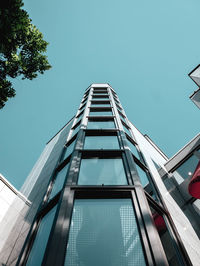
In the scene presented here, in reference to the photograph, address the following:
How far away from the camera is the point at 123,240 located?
3.02 m

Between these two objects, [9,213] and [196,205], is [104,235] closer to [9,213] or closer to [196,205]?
[9,213]

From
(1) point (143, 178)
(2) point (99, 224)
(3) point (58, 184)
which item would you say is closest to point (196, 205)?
(1) point (143, 178)

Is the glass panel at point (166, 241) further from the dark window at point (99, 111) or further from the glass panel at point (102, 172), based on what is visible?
the dark window at point (99, 111)

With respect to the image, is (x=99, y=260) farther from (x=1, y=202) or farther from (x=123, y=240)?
(x=1, y=202)

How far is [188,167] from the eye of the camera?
10.7 meters

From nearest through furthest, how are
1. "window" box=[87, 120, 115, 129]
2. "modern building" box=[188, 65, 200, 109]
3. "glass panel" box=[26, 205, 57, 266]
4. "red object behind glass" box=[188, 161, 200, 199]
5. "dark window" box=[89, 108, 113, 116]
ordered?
"glass panel" box=[26, 205, 57, 266], "red object behind glass" box=[188, 161, 200, 199], "window" box=[87, 120, 115, 129], "dark window" box=[89, 108, 113, 116], "modern building" box=[188, 65, 200, 109]

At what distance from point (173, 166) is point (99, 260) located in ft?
33.0

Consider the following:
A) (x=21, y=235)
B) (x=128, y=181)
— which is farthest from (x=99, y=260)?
(x=21, y=235)

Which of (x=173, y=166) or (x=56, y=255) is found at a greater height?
(x=173, y=166)

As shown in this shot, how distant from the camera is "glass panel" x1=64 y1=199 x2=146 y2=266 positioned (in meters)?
2.71

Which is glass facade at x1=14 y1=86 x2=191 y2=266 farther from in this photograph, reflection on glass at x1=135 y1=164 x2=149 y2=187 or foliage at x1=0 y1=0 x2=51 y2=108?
foliage at x1=0 y1=0 x2=51 y2=108

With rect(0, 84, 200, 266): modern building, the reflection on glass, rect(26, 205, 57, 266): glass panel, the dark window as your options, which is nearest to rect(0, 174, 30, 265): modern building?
rect(0, 84, 200, 266): modern building

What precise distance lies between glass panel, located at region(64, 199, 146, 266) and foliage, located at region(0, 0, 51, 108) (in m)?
6.50

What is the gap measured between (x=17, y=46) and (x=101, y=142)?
5765mm
